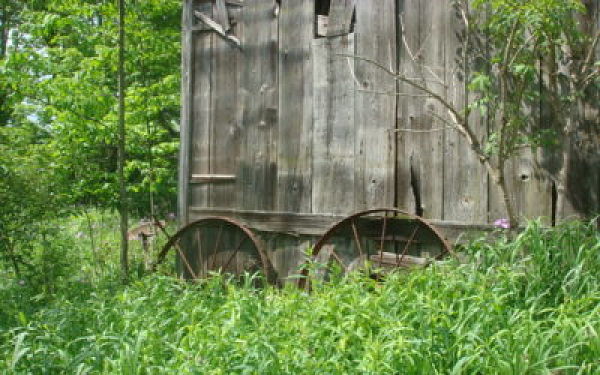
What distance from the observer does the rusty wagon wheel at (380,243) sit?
579 centimetres

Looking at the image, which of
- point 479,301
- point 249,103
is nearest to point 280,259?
point 249,103

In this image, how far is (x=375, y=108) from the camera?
6211 millimetres

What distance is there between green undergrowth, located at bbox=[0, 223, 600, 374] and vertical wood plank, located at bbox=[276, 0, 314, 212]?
1.87 meters

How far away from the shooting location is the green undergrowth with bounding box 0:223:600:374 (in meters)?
3.43

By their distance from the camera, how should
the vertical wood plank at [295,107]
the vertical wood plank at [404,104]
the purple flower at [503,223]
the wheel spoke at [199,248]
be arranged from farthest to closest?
the wheel spoke at [199,248] → the vertical wood plank at [295,107] → the vertical wood plank at [404,104] → the purple flower at [503,223]

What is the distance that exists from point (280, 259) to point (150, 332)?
289 centimetres

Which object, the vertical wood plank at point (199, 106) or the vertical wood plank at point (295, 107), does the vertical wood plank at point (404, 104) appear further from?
the vertical wood plank at point (199, 106)

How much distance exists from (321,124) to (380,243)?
1.26m

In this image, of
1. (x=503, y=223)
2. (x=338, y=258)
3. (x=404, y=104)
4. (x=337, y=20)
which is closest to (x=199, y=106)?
(x=337, y=20)

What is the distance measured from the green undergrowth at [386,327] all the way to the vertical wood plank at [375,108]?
1310mm

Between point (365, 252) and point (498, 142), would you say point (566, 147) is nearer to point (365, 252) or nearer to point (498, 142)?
point (498, 142)

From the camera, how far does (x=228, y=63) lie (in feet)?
25.2

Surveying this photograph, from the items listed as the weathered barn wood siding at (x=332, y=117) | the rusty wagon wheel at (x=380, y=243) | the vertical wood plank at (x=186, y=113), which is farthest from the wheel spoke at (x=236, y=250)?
the rusty wagon wheel at (x=380, y=243)

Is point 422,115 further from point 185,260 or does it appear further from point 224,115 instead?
point 185,260
